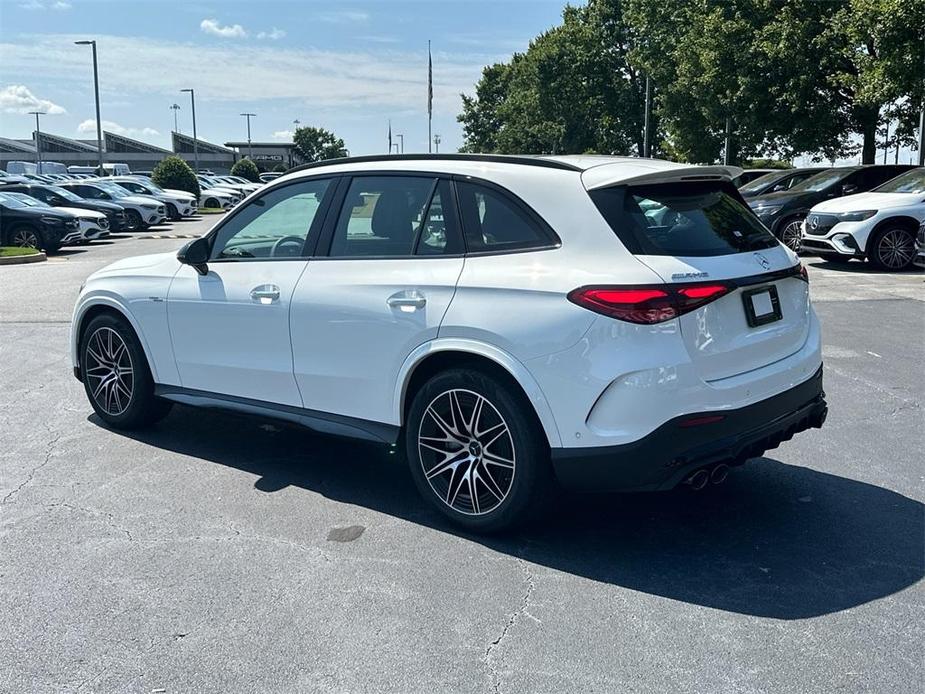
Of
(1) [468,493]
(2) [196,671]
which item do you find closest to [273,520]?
(1) [468,493]

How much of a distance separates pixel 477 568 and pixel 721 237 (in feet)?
6.20

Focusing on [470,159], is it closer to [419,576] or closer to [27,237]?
[419,576]

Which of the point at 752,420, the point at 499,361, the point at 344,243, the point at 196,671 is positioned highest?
the point at 344,243

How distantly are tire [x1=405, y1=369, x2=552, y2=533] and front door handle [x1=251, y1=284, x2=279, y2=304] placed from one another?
3.59 feet

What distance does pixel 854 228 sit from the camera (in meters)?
14.2

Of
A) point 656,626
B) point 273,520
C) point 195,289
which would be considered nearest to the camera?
point 656,626

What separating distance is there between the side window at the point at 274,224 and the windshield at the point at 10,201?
18523 millimetres

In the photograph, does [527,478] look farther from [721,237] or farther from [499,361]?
[721,237]

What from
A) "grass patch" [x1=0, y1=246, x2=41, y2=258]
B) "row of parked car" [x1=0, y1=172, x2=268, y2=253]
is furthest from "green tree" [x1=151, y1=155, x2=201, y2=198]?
"grass patch" [x1=0, y1=246, x2=41, y2=258]

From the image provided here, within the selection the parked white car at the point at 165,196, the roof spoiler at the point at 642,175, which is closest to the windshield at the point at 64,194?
the parked white car at the point at 165,196

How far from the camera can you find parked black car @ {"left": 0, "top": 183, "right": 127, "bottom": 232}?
82.5ft

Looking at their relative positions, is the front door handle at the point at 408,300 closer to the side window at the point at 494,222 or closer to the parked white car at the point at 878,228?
the side window at the point at 494,222

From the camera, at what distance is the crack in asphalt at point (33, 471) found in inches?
190

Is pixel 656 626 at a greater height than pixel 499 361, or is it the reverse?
pixel 499 361
